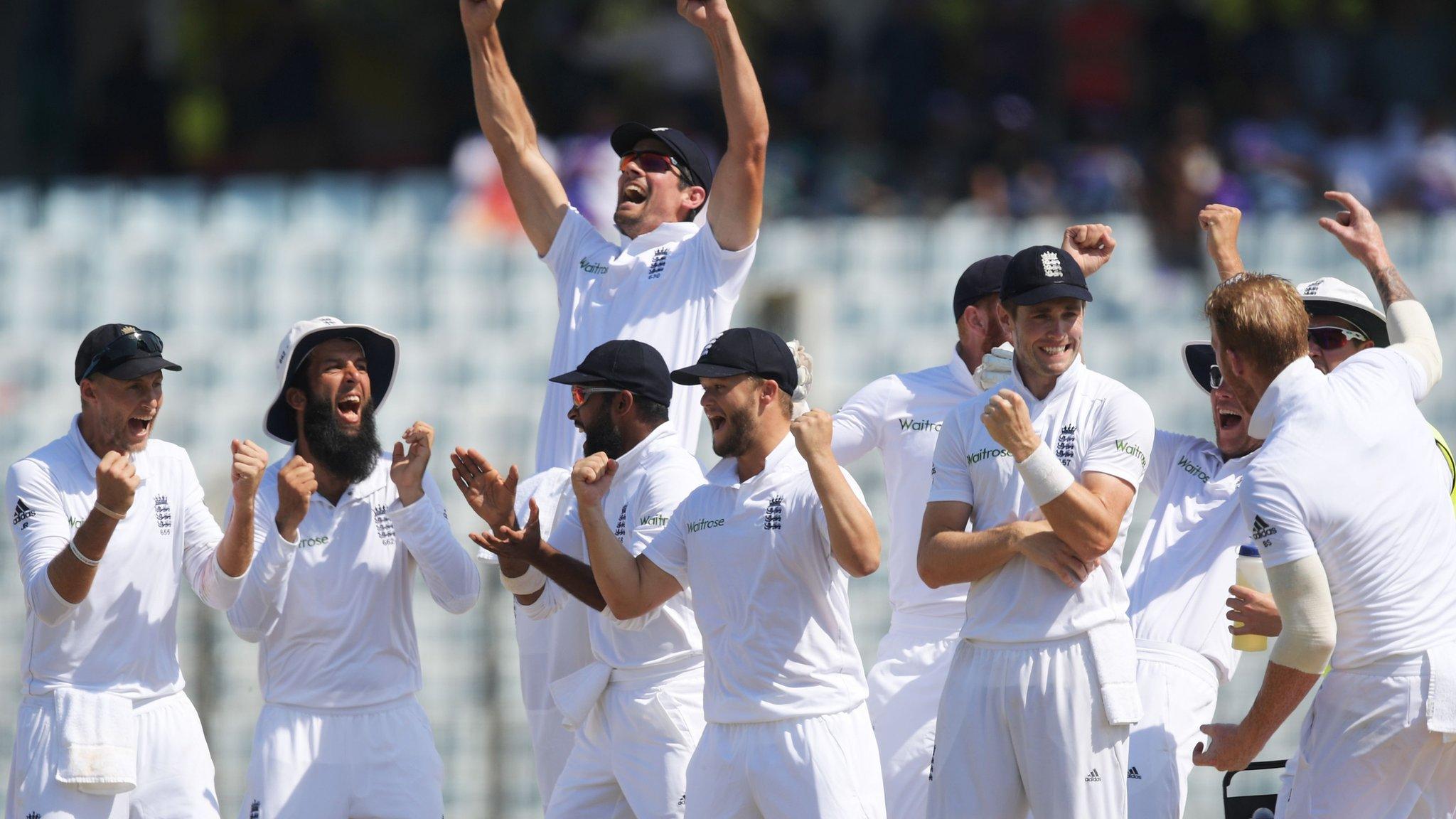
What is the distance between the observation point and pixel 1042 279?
5.30 metres

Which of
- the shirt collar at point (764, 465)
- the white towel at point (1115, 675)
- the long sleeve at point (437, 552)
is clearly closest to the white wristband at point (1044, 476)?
the white towel at point (1115, 675)

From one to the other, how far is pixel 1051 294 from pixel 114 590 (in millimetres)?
3185

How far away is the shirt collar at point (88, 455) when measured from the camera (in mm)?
6328

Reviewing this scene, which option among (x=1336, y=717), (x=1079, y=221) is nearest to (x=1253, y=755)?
(x=1336, y=717)

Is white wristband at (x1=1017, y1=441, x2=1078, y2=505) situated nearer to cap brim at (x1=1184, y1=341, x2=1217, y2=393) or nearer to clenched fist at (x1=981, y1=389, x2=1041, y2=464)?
clenched fist at (x1=981, y1=389, x2=1041, y2=464)

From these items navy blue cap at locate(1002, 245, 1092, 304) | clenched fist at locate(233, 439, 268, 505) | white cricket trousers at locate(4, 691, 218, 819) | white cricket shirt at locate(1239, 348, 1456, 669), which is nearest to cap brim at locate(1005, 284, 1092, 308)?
navy blue cap at locate(1002, 245, 1092, 304)

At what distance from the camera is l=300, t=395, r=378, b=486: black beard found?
20.9 feet

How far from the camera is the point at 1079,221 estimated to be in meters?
12.1

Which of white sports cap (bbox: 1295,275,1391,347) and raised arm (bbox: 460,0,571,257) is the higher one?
raised arm (bbox: 460,0,571,257)

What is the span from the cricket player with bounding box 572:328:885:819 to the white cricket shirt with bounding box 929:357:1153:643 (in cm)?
31

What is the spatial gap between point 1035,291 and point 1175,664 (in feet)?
4.38

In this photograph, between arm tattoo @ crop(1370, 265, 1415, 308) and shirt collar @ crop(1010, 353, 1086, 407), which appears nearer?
shirt collar @ crop(1010, 353, 1086, 407)

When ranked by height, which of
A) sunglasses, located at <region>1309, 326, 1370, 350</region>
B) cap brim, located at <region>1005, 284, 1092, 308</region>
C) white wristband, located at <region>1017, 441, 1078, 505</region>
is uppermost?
cap brim, located at <region>1005, 284, 1092, 308</region>

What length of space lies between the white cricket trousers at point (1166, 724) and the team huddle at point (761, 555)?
1 cm
